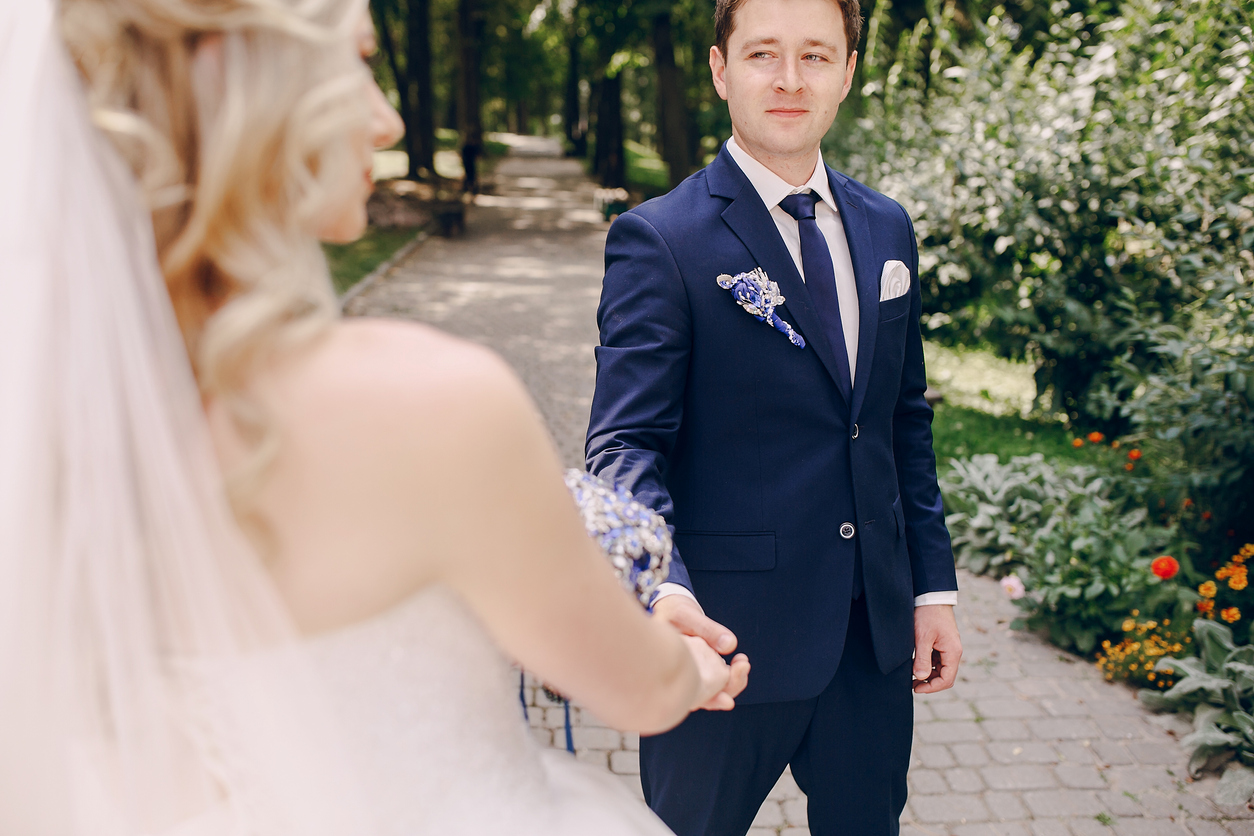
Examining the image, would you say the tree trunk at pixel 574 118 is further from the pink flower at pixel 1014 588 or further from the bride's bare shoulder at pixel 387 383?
the bride's bare shoulder at pixel 387 383

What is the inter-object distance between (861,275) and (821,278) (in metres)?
0.10

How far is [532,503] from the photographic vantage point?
3.34 feet

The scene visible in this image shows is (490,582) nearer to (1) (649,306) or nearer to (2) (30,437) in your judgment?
(2) (30,437)

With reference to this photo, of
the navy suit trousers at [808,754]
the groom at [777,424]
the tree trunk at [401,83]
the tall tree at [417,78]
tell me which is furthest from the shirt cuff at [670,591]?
the tree trunk at [401,83]

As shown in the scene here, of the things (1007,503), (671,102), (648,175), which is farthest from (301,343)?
(648,175)

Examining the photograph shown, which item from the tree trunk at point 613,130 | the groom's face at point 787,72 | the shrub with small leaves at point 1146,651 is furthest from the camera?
the tree trunk at point 613,130

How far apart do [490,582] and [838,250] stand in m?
1.50

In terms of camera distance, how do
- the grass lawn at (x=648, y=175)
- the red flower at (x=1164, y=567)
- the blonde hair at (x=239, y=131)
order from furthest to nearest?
the grass lawn at (x=648, y=175)
the red flower at (x=1164, y=567)
the blonde hair at (x=239, y=131)

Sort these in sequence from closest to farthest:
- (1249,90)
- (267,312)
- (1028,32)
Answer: (267,312), (1249,90), (1028,32)

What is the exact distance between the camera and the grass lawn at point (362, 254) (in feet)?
42.5

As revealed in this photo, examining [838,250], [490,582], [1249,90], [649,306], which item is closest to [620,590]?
[490,582]

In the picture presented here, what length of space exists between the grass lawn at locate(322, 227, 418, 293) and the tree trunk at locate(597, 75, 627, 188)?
7.21m

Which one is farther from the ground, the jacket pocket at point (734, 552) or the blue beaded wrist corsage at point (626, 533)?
the blue beaded wrist corsage at point (626, 533)

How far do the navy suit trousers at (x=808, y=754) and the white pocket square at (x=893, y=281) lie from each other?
733 millimetres
